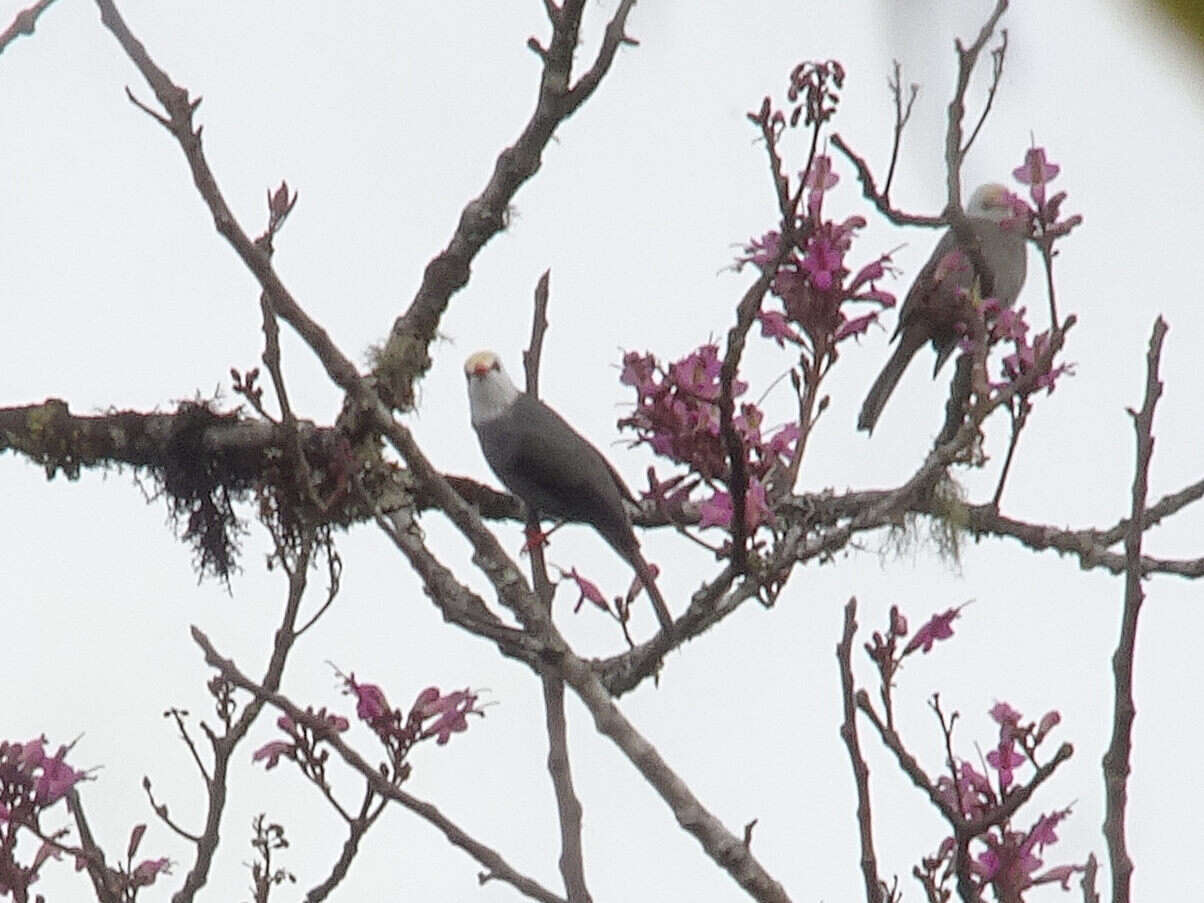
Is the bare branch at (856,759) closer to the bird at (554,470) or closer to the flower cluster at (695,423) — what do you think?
the flower cluster at (695,423)

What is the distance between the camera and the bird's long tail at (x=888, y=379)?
12.6 feet

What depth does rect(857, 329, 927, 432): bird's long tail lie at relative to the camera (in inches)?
152

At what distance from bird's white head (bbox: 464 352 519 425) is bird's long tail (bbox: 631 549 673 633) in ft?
2.59

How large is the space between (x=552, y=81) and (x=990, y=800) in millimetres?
1847

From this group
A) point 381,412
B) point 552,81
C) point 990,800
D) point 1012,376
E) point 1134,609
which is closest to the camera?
point 1134,609

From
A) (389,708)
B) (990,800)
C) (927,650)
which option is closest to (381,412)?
(389,708)

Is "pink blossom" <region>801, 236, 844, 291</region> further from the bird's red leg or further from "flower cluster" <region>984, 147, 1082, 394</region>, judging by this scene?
the bird's red leg

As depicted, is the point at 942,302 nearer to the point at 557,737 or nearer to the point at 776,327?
the point at 776,327

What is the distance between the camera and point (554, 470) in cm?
360

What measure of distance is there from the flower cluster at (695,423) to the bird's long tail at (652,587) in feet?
0.87

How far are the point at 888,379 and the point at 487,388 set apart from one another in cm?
101

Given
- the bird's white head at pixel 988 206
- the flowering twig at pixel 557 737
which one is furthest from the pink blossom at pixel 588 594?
the bird's white head at pixel 988 206

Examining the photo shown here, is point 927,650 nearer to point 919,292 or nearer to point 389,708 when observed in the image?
point 389,708

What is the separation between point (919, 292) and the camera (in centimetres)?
375
